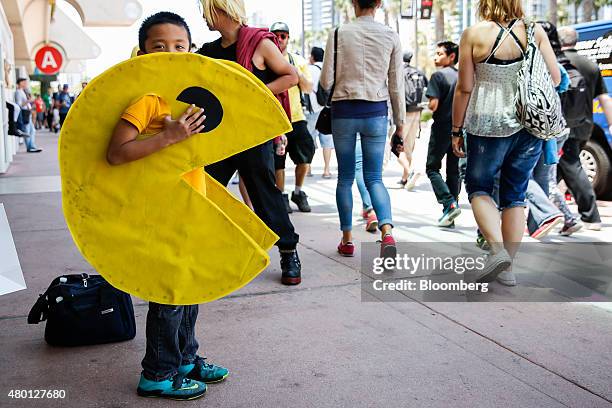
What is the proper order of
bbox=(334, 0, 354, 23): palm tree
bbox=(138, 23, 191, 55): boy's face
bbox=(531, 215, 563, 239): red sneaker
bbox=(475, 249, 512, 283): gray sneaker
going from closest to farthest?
bbox=(138, 23, 191, 55): boy's face
bbox=(475, 249, 512, 283): gray sneaker
bbox=(531, 215, 563, 239): red sneaker
bbox=(334, 0, 354, 23): palm tree

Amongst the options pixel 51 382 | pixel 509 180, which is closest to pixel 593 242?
pixel 509 180

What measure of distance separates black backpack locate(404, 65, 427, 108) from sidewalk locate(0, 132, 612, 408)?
554 centimetres

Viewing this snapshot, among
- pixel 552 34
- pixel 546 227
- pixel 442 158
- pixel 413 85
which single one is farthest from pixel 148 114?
pixel 413 85

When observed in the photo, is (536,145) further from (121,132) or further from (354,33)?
(121,132)

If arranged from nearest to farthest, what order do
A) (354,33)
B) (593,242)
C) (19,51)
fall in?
(354,33), (593,242), (19,51)

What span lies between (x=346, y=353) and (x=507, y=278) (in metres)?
1.76

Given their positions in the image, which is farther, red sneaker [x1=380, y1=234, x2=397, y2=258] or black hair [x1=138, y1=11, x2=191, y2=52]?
red sneaker [x1=380, y1=234, x2=397, y2=258]

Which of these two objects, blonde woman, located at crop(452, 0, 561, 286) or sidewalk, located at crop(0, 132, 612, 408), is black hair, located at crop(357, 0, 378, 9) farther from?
sidewalk, located at crop(0, 132, 612, 408)

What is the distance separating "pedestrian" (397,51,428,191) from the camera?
9.98 metres

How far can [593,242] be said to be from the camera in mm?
6348

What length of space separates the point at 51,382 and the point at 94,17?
73.0 ft

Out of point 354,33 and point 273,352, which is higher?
point 354,33

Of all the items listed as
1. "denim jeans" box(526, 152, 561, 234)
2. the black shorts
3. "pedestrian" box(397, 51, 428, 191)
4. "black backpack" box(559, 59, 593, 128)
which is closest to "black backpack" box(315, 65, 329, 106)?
"denim jeans" box(526, 152, 561, 234)

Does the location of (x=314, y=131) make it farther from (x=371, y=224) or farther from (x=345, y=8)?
(x=345, y=8)
